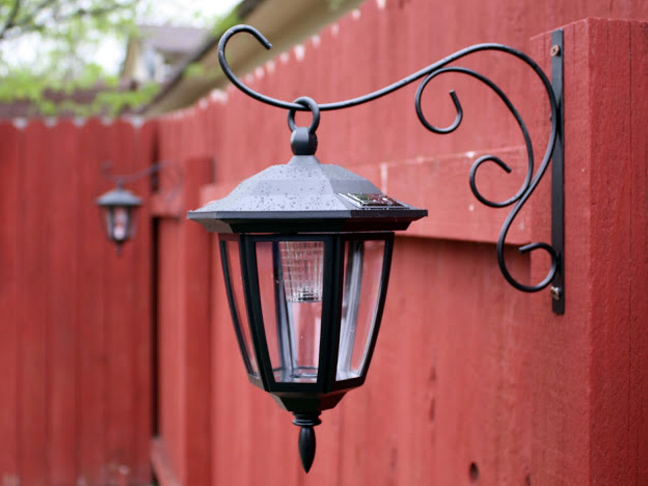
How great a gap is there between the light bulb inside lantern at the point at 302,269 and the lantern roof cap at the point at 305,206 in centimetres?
5

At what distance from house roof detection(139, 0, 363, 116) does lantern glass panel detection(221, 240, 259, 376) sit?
4471 mm

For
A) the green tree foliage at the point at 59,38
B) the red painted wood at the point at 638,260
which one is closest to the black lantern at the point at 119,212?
the red painted wood at the point at 638,260

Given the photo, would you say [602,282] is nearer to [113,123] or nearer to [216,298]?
[216,298]

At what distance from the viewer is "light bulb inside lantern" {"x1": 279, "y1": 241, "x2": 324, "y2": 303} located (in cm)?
129

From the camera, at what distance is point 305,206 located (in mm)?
1212

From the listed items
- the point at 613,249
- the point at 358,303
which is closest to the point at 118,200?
the point at 358,303

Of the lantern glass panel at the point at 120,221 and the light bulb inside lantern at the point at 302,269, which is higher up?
the lantern glass panel at the point at 120,221

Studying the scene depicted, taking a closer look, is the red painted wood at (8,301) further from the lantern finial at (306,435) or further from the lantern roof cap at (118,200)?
the lantern finial at (306,435)

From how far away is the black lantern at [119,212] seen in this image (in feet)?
16.6

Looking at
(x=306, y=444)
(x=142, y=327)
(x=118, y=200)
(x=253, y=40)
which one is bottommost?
(x=142, y=327)

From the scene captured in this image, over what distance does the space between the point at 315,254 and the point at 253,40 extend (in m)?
7.40

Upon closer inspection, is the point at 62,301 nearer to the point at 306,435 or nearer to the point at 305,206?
the point at 306,435

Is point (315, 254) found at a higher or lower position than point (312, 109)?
lower

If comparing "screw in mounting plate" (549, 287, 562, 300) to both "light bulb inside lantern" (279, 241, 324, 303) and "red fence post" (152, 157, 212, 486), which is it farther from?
"red fence post" (152, 157, 212, 486)
